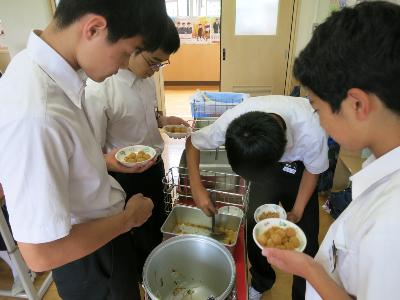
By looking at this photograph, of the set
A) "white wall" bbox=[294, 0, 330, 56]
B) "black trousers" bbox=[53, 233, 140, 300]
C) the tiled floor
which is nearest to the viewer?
"black trousers" bbox=[53, 233, 140, 300]

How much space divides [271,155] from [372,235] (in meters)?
0.50

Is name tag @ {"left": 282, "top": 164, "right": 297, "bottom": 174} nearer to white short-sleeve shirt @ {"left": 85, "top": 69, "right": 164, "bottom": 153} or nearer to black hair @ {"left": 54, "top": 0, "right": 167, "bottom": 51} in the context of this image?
white short-sleeve shirt @ {"left": 85, "top": 69, "right": 164, "bottom": 153}

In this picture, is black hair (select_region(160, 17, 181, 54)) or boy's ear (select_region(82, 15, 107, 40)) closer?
boy's ear (select_region(82, 15, 107, 40))

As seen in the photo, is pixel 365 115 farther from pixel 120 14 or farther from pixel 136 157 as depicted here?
pixel 136 157

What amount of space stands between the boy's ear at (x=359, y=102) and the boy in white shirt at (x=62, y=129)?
0.44 m

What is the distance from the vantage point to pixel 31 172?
1.76ft

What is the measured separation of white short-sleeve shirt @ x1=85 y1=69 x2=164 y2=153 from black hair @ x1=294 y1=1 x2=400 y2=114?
2.73 ft

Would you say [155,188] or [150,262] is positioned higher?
[150,262]

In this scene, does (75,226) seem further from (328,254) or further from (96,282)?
(328,254)

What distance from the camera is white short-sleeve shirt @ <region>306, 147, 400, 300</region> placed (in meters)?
0.48

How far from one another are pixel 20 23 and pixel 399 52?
3646 mm

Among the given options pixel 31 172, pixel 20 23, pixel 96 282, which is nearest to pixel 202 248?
pixel 96 282

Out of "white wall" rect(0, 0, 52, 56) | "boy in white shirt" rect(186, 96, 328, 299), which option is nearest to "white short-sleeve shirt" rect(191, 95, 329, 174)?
"boy in white shirt" rect(186, 96, 328, 299)

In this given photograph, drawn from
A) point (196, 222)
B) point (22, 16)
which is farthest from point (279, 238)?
point (22, 16)
